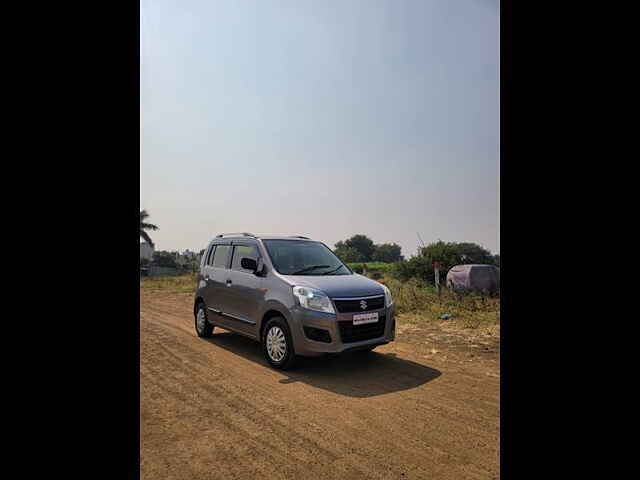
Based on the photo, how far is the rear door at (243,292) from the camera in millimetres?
5594

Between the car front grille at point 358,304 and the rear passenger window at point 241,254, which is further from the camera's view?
the rear passenger window at point 241,254

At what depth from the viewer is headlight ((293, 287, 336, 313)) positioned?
15.8 ft

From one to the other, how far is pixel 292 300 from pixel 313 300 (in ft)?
1.00

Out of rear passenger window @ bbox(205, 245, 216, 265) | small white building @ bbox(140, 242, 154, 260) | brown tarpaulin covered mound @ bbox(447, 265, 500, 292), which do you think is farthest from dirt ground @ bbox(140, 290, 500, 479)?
small white building @ bbox(140, 242, 154, 260)

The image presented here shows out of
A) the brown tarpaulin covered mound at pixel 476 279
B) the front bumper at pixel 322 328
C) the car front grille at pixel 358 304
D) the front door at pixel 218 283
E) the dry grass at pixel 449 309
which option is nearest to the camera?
the front bumper at pixel 322 328

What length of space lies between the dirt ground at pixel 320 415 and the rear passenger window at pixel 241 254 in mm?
1373

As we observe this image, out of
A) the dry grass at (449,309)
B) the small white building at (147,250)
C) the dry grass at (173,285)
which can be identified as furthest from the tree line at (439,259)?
the small white building at (147,250)

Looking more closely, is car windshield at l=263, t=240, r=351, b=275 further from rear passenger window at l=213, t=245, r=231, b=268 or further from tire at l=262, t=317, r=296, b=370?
rear passenger window at l=213, t=245, r=231, b=268

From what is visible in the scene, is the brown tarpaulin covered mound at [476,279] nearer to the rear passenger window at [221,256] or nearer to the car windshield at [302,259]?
the car windshield at [302,259]
